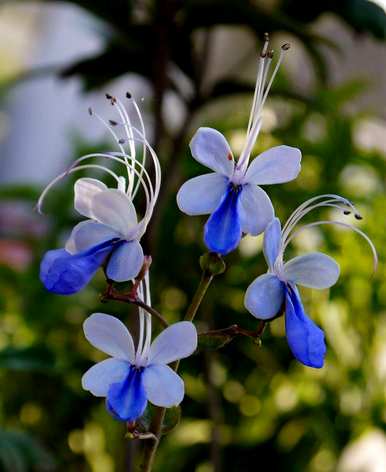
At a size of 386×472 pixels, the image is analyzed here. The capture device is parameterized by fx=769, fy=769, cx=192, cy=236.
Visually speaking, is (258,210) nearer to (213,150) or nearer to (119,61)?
(213,150)

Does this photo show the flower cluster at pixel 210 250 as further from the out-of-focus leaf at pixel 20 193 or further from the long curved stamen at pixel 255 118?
the out-of-focus leaf at pixel 20 193

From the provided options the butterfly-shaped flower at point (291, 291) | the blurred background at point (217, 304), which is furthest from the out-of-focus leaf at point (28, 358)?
the butterfly-shaped flower at point (291, 291)

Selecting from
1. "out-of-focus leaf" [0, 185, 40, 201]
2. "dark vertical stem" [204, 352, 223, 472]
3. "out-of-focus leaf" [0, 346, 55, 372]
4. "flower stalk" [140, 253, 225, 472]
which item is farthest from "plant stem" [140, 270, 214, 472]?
"out-of-focus leaf" [0, 185, 40, 201]

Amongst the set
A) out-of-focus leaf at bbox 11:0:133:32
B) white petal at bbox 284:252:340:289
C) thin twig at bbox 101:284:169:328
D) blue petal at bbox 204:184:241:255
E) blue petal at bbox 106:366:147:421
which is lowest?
out-of-focus leaf at bbox 11:0:133:32

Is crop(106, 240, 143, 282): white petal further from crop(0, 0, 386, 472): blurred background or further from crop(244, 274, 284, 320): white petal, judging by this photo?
crop(0, 0, 386, 472): blurred background

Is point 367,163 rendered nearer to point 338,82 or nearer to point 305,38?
point 305,38

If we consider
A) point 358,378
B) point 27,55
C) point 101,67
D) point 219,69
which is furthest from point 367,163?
point 27,55
